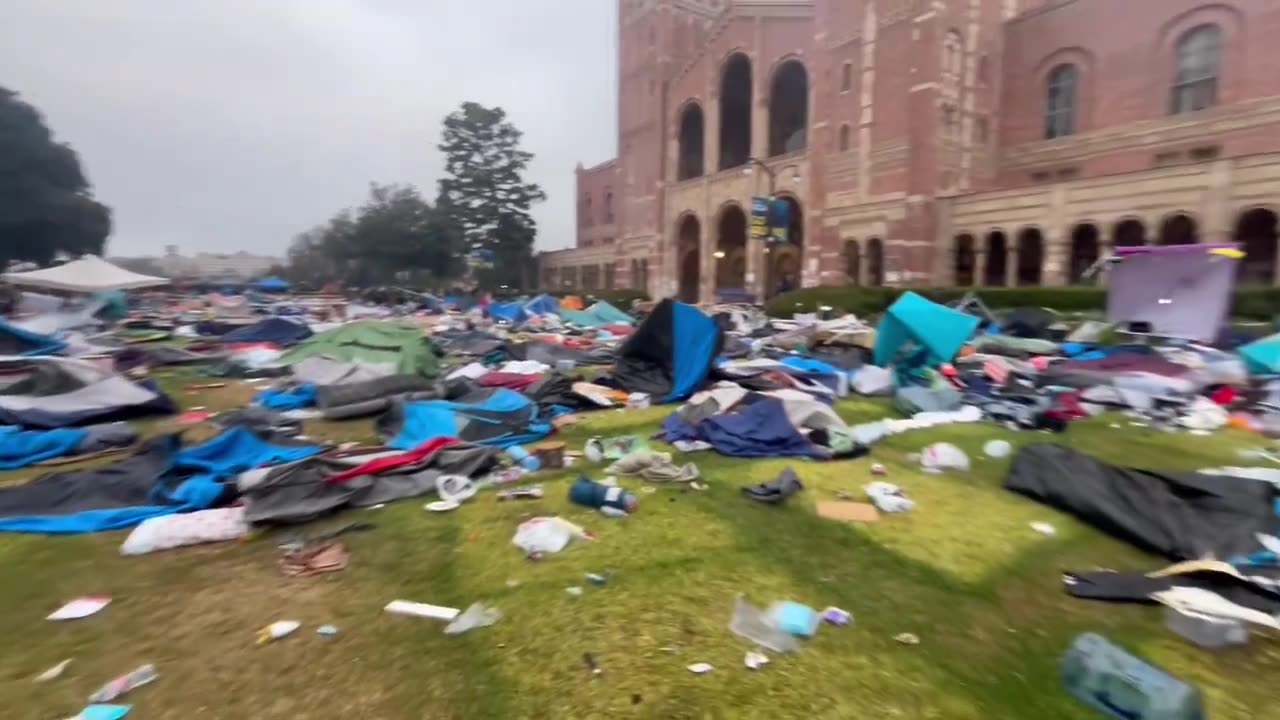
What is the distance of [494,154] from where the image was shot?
50781 millimetres

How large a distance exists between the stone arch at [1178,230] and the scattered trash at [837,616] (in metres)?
20.5

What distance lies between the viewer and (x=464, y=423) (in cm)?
579

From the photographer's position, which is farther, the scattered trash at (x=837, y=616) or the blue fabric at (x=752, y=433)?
the blue fabric at (x=752, y=433)

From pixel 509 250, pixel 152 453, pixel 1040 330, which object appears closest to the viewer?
pixel 152 453

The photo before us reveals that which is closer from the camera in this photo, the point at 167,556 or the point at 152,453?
the point at 167,556

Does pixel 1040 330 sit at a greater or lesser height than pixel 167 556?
greater

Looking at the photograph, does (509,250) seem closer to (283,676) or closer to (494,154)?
(494,154)

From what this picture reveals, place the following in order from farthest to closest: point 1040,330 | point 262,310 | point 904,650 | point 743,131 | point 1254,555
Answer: point 743,131, point 262,310, point 1040,330, point 1254,555, point 904,650

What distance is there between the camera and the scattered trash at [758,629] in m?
2.59

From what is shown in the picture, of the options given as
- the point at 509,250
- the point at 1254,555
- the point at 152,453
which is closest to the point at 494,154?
the point at 509,250

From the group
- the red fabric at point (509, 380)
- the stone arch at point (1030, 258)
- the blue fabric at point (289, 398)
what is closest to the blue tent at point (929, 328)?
the red fabric at point (509, 380)

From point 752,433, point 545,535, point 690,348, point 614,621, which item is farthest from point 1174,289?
point 614,621

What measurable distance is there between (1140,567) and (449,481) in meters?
4.10

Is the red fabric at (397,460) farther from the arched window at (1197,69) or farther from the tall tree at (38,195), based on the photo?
the tall tree at (38,195)
